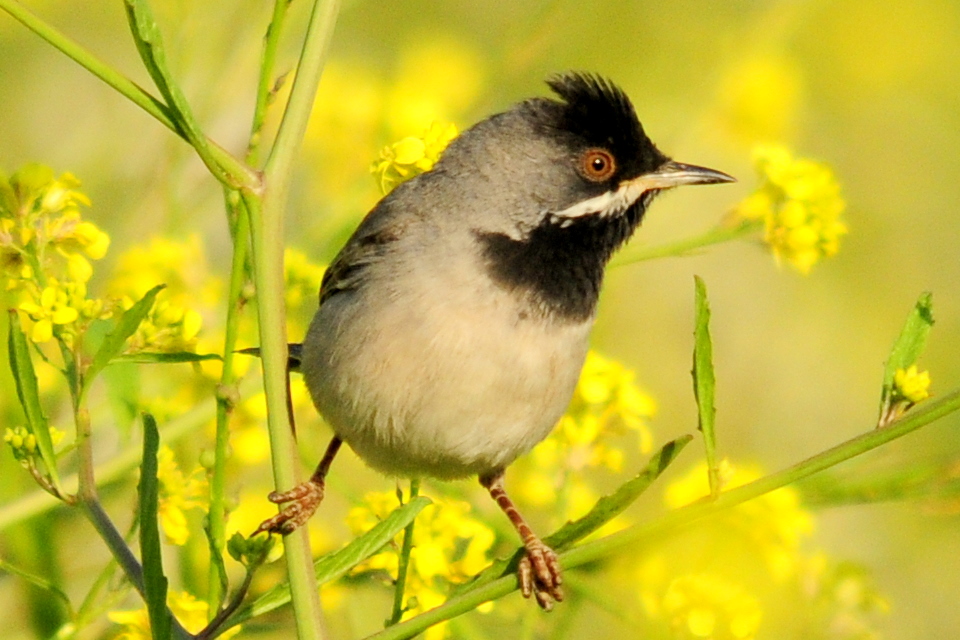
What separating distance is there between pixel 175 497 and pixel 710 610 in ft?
3.69

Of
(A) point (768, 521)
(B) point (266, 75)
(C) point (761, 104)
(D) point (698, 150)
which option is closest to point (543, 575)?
(A) point (768, 521)

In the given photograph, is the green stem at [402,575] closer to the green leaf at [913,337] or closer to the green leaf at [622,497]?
the green leaf at [622,497]

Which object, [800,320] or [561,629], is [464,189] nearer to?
[561,629]

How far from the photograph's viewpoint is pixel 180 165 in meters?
3.62

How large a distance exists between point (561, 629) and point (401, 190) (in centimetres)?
135

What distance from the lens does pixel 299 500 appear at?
106 inches

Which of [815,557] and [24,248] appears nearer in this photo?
[24,248]

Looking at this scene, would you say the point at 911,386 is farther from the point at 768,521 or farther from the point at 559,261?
the point at 559,261

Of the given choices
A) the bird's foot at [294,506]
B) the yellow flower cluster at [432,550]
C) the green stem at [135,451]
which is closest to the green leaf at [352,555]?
the bird's foot at [294,506]

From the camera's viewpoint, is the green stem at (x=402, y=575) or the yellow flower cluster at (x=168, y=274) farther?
the yellow flower cluster at (x=168, y=274)

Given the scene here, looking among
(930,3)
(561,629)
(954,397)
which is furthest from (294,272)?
(930,3)

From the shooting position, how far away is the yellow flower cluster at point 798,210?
139 inches

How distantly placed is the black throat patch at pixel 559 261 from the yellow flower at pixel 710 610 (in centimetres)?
83

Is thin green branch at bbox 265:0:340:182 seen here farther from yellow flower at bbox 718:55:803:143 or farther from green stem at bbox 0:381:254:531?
yellow flower at bbox 718:55:803:143
